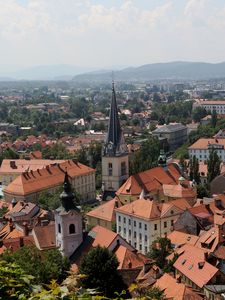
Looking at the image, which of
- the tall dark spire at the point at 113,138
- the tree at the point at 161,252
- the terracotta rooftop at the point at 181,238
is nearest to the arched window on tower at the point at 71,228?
the tree at the point at 161,252

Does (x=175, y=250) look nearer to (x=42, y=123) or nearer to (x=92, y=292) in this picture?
(x=92, y=292)

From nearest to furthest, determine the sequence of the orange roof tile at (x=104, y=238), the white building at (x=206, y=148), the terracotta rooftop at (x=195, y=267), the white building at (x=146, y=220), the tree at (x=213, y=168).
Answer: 1. the terracotta rooftop at (x=195, y=267)
2. the orange roof tile at (x=104, y=238)
3. the white building at (x=146, y=220)
4. the tree at (x=213, y=168)
5. the white building at (x=206, y=148)

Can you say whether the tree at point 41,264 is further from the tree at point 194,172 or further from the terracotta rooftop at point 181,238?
the tree at point 194,172

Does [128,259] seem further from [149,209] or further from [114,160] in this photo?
[114,160]

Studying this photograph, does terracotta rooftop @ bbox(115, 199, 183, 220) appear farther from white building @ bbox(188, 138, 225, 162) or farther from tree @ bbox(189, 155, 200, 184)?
white building @ bbox(188, 138, 225, 162)

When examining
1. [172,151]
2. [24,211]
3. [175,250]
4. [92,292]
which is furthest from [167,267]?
[172,151]

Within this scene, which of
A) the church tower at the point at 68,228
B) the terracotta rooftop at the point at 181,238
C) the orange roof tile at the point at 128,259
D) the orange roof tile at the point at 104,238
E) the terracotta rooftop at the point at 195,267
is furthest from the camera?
the terracotta rooftop at the point at 181,238
